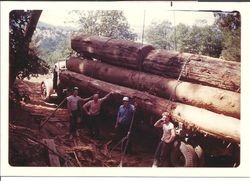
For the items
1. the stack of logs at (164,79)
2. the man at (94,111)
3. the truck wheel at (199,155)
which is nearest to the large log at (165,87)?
the stack of logs at (164,79)

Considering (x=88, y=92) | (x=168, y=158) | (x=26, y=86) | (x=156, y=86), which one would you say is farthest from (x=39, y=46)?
(x=168, y=158)

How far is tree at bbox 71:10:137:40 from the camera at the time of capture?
396 cm

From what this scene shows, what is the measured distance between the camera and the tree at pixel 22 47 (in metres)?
4.00

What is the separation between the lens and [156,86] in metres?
4.02

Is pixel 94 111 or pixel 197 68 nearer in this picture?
pixel 197 68

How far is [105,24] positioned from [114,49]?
12.8 inches

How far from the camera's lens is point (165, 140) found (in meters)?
3.89

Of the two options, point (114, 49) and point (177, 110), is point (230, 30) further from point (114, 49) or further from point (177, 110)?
point (114, 49)

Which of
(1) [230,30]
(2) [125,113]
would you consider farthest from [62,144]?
(1) [230,30]

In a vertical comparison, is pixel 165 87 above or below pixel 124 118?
above

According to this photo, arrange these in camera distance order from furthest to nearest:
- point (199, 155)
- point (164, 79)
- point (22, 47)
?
point (22, 47)
point (164, 79)
point (199, 155)

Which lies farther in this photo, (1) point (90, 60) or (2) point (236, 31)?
(1) point (90, 60)

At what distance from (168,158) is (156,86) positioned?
786 millimetres

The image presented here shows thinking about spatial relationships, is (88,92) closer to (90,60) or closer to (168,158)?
(90,60)
